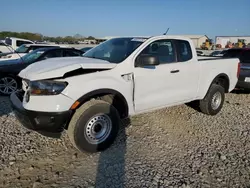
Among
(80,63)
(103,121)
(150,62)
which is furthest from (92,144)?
(150,62)

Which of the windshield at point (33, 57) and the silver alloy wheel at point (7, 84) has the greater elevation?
the windshield at point (33, 57)

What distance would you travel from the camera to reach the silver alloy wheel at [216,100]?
Result: 20.4 ft

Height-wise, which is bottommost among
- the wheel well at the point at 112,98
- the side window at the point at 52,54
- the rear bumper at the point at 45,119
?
the rear bumper at the point at 45,119

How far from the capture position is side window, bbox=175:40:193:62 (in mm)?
5266

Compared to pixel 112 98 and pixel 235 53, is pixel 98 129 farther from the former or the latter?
pixel 235 53

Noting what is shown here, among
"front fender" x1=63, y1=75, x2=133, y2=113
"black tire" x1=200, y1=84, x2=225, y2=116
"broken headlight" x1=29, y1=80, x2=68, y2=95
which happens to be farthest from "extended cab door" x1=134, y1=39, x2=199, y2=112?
"broken headlight" x1=29, y1=80, x2=68, y2=95

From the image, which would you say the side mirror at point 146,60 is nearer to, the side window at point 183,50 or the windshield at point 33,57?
the side window at point 183,50

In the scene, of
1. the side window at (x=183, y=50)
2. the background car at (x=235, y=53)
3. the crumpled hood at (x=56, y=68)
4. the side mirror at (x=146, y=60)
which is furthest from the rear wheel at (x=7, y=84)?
the background car at (x=235, y=53)

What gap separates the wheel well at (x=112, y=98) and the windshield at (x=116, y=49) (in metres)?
0.61

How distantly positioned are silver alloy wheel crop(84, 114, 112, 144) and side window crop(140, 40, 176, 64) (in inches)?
57.9

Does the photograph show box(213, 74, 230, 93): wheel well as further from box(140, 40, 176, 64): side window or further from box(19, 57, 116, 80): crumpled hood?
box(19, 57, 116, 80): crumpled hood

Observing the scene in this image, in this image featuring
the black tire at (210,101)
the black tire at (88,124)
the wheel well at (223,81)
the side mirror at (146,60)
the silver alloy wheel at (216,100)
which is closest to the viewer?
the black tire at (88,124)

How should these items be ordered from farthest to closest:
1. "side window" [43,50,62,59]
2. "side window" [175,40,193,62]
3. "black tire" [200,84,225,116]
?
"side window" [43,50,62,59] → "black tire" [200,84,225,116] → "side window" [175,40,193,62]

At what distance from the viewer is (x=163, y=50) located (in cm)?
506
